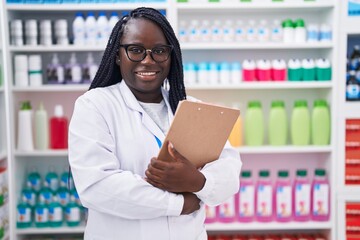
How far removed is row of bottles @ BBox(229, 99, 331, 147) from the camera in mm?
3090

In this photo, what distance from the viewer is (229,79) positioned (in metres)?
3.10

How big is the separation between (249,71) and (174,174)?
1.94 m

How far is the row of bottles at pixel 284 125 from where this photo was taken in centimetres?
309

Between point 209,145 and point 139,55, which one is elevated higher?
point 139,55

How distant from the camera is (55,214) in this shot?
307 cm

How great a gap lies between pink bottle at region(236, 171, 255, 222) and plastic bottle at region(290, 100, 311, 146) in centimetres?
42

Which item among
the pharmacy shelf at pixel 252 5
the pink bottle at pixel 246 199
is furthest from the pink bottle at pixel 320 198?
the pharmacy shelf at pixel 252 5

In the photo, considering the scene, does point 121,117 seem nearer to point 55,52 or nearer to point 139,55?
point 139,55

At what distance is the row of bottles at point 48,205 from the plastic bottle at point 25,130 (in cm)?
29

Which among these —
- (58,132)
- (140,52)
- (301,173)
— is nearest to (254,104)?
(301,173)

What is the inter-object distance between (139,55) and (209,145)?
0.35m

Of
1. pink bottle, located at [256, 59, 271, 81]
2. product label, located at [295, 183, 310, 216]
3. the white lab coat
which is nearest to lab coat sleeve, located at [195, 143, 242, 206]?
the white lab coat

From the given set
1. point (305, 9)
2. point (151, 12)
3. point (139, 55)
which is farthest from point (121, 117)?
point (305, 9)

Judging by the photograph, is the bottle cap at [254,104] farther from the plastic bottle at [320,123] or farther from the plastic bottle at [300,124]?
the plastic bottle at [320,123]
